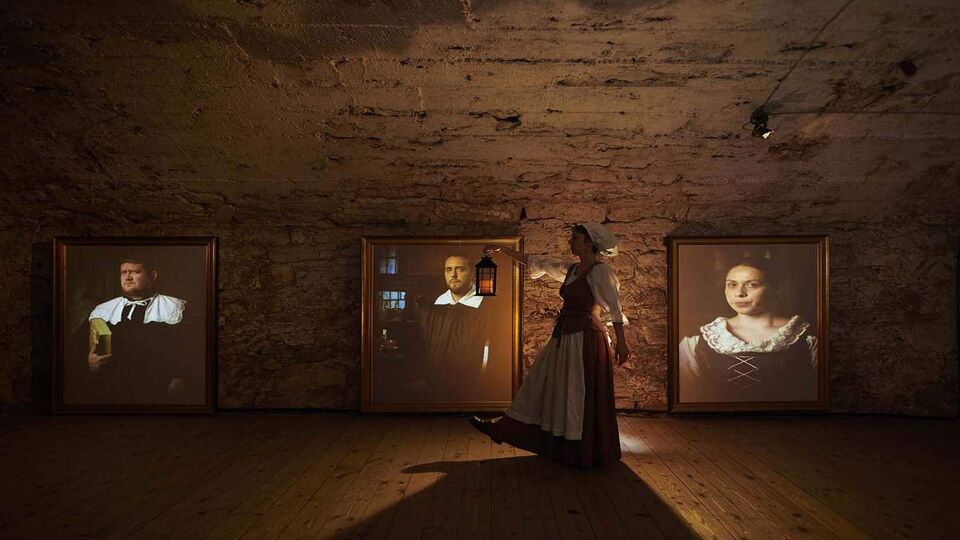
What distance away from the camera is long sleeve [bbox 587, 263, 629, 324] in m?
4.40

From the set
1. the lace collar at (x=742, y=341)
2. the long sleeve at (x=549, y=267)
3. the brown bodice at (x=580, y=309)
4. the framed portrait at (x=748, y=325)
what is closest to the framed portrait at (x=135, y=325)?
the long sleeve at (x=549, y=267)

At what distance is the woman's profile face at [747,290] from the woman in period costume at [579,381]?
189cm

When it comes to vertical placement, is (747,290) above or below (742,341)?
above

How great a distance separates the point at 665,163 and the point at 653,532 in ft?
10.4

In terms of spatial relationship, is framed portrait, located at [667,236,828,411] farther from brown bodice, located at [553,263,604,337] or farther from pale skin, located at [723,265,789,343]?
brown bodice, located at [553,263,604,337]

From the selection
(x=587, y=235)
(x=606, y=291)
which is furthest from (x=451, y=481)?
(x=587, y=235)

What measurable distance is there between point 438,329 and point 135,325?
9.16 feet

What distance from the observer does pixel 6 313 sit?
19.4 feet

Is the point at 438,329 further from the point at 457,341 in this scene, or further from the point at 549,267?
the point at 549,267

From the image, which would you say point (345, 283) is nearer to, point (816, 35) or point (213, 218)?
point (213, 218)

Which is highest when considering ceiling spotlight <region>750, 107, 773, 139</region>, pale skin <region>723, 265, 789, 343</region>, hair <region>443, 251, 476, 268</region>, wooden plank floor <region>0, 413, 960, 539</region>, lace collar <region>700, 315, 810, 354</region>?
ceiling spotlight <region>750, 107, 773, 139</region>

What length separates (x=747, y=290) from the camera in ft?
19.3

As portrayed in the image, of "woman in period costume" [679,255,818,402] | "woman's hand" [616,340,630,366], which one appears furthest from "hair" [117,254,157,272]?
"woman in period costume" [679,255,818,402]

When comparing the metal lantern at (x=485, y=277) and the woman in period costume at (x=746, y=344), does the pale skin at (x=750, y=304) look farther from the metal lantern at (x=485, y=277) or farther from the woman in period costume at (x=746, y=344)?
the metal lantern at (x=485, y=277)
